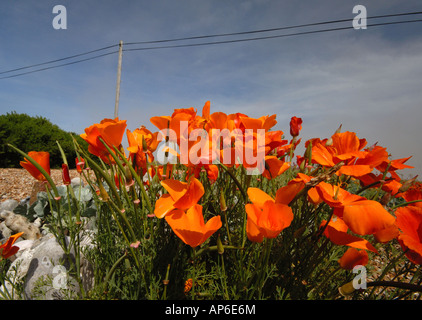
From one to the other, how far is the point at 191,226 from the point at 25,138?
29.8 feet

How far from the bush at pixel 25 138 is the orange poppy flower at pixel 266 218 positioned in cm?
773

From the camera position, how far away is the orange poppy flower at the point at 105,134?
84 cm

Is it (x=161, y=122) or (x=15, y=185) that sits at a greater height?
(x=161, y=122)

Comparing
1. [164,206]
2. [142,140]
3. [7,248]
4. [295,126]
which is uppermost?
[295,126]

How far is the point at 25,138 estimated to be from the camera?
7.52m

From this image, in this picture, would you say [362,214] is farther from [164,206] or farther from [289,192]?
[164,206]

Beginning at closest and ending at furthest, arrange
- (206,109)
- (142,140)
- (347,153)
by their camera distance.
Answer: (347,153) → (142,140) → (206,109)

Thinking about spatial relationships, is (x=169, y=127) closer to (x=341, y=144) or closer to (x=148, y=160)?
(x=148, y=160)

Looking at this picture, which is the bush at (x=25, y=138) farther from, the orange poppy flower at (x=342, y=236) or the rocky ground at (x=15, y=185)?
the orange poppy flower at (x=342, y=236)

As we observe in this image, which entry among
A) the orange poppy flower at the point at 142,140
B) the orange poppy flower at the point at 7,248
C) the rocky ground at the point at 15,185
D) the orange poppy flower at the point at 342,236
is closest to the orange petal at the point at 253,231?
the orange poppy flower at the point at 342,236

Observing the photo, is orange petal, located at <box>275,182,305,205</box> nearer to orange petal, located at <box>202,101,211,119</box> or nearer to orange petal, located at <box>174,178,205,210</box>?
orange petal, located at <box>174,178,205,210</box>

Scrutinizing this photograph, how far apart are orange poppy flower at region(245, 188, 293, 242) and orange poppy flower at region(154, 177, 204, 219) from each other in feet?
0.52

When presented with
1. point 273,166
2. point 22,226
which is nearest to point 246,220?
point 273,166
